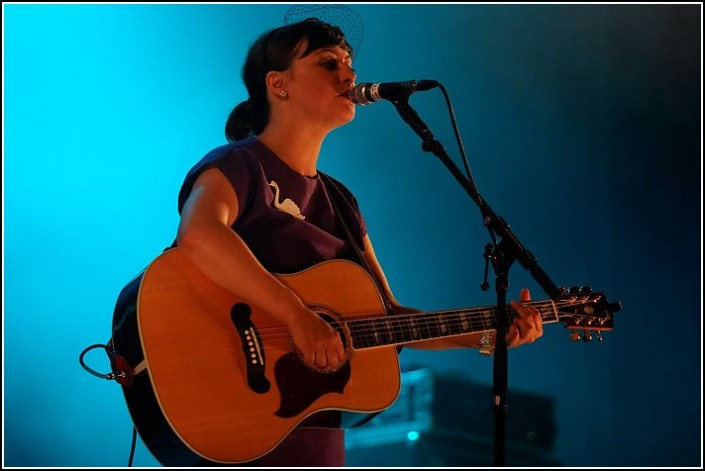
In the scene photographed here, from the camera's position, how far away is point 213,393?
Answer: 5.19 ft

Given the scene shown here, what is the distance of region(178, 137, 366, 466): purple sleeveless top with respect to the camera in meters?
1.74

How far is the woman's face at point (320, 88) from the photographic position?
1999mm

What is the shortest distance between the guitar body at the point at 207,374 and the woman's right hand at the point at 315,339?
0.03m

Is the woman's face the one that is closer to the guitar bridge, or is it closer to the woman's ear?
the woman's ear

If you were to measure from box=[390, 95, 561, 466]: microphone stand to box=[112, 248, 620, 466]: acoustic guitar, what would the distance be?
27 centimetres

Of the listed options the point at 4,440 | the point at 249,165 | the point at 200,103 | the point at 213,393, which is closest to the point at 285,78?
the point at 249,165

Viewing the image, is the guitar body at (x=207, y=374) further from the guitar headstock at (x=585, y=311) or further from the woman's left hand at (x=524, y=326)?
the guitar headstock at (x=585, y=311)

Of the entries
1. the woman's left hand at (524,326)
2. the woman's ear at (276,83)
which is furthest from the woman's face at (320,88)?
the woman's left hand at (524,326)

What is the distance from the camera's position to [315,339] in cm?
166

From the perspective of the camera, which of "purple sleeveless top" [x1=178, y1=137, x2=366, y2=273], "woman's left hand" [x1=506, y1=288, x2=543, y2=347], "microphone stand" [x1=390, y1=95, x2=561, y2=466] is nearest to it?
"microphone stand" [x1=390, y1=95, x2=561, y2=466]

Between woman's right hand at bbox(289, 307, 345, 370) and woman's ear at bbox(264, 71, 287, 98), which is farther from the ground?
woman's ear at bbox(264, 71, 287, 98)

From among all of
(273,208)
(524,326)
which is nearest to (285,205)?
(273,208)

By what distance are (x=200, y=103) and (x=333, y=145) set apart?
1.67ft

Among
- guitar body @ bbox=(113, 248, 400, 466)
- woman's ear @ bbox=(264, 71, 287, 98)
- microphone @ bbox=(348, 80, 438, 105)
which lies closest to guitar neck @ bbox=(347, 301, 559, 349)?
guitar body @ bbox=(113, 248, 400, 466)
